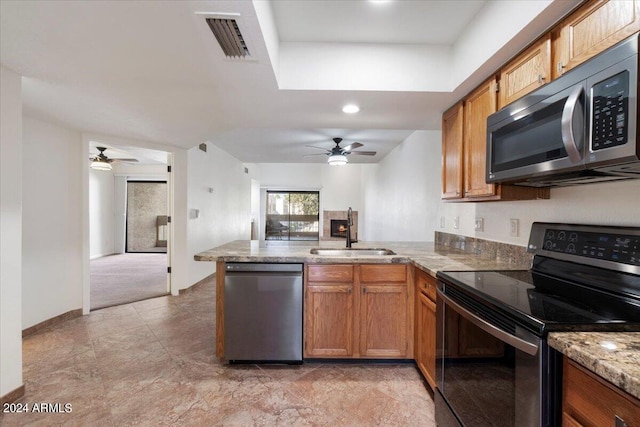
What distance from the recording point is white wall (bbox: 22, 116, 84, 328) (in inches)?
118

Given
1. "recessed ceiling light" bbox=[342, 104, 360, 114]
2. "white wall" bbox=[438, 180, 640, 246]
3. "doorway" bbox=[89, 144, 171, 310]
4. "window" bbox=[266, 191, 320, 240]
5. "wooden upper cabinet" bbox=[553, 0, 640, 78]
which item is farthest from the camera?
"window" bbox=[266, 191, 320, 240]

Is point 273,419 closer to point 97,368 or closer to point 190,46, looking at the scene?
point 97,368

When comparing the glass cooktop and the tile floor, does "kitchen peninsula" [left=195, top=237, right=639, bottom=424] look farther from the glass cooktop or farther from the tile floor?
the glass cooktop

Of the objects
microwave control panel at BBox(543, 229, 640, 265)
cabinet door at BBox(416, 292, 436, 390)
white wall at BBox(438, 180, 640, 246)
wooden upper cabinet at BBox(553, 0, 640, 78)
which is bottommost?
cabinet door at BBox(416, 292, 436, 390)

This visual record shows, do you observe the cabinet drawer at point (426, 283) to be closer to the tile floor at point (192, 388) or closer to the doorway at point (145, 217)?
the tile floor at point (192, 388)

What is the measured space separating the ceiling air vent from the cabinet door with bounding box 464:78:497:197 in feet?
5.04

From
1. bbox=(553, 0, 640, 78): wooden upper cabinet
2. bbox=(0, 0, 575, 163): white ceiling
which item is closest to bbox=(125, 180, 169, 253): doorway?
bbox=(0, 0, 575, 163): white ceiling

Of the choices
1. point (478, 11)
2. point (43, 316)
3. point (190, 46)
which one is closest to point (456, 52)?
point (478, 11)

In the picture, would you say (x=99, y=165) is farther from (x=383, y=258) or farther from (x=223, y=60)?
(x=383, y=258)

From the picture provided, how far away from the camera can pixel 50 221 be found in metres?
3.24

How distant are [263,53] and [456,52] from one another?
1.36 meters

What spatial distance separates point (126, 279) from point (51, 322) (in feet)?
7.26

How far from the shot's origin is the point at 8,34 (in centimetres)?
155

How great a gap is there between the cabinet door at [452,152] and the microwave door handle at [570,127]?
3.64 feet
